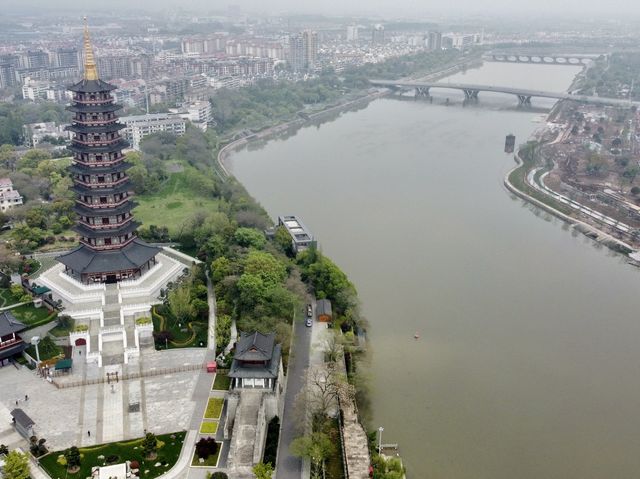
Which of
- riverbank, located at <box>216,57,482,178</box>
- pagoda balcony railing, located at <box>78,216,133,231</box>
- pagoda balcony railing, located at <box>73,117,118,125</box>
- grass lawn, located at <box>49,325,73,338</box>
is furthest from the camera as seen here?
riverbank, located at <box>216,57,482,178</box>

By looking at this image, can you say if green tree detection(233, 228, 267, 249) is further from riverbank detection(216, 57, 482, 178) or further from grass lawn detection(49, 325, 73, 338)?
riverbank detection(216, 57, 482, 178)

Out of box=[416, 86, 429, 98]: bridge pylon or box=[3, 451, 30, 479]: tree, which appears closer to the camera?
box=[3, 451, 30, 479]: tree

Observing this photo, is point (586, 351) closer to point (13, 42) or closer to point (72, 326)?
point (72, 326)

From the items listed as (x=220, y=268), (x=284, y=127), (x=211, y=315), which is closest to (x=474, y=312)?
(x=220, y=268)

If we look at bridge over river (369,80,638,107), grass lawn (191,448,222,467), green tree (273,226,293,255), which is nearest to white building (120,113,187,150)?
green tree (273,226,293,255)

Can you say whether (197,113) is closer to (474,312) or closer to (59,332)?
(59,332)

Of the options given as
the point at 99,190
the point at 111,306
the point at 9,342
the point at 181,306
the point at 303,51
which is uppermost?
the point at 303,51

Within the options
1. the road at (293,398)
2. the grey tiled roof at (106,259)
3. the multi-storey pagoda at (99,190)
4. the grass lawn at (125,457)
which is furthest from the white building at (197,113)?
the grass lawn at (125,457)
